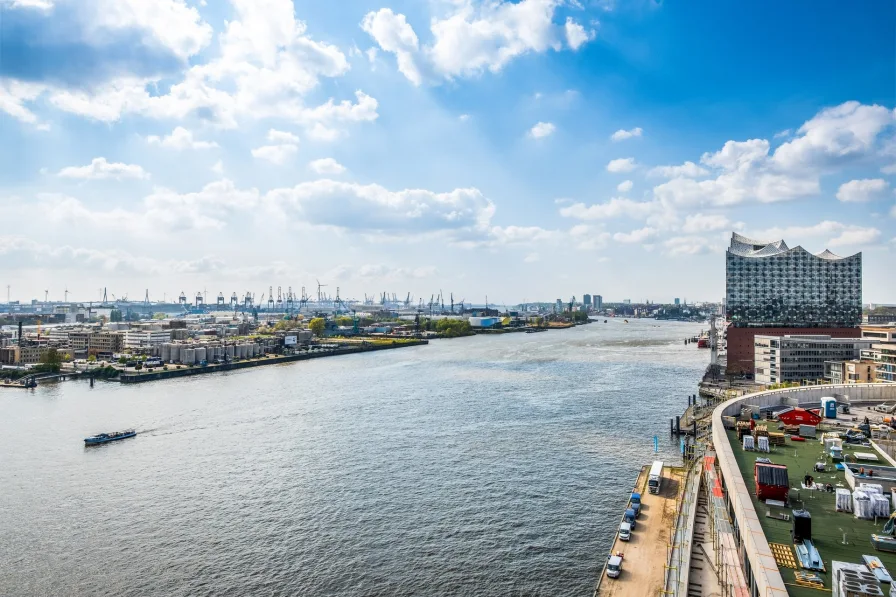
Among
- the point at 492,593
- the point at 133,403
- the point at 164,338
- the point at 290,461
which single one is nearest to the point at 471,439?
the point at 290,461

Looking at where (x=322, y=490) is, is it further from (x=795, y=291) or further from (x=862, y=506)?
(x=795, y=291)

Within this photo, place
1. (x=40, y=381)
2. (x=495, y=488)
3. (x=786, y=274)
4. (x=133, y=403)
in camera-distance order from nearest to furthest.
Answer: (x=495, y=488) → (x=133, y=403) → (x=40, y=381) → (x=786, y=274)

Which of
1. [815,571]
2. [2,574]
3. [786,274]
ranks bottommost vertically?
[2,574]

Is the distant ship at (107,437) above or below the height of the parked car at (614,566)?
below

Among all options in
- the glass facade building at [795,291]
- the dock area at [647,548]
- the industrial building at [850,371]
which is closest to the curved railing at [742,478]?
the dock area at [647,548]

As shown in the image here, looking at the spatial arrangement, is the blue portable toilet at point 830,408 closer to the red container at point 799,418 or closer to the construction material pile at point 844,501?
the red container at point 799,418

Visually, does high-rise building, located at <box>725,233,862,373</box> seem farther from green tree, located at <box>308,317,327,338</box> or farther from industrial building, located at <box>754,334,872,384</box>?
green tree, located at <box>308,317,327,338</box>

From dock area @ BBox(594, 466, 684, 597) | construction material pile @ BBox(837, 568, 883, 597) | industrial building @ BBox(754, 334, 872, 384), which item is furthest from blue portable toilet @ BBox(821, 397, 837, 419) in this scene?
industrial building @ BBox(754, 334, 872, 384)

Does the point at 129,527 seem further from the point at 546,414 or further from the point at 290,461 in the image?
the point at 546,414
